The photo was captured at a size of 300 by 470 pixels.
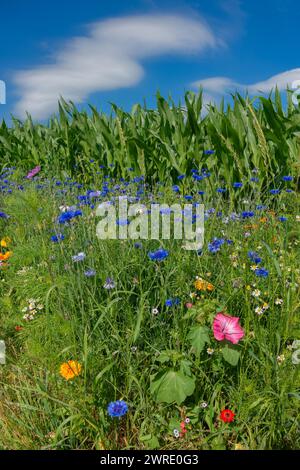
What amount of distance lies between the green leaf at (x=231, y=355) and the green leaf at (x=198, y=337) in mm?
76

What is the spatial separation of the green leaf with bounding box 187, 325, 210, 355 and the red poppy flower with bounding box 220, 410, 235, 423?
0.24 metres

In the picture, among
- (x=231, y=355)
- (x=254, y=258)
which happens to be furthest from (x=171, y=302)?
(x=254, y=258)

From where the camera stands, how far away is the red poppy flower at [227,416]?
1688 mm

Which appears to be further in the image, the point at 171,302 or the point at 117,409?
the point at 171,302

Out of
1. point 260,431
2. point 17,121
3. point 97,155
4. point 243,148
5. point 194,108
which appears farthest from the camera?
point 17,121

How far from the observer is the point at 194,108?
545 cm

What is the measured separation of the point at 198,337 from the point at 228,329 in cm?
12

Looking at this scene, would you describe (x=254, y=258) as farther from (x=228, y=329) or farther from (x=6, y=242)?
(x=6, y=242)

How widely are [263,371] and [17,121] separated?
8155 mm

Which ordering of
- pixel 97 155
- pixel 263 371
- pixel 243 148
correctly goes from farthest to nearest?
pixel 97 155
pixel 243 148
pixel 263 371

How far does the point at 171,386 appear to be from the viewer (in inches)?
66.9

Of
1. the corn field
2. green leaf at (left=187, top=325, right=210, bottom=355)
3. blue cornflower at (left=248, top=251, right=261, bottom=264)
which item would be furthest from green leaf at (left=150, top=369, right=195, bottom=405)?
the corn field

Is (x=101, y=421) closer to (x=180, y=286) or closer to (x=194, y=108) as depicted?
(x=180, y=286)
